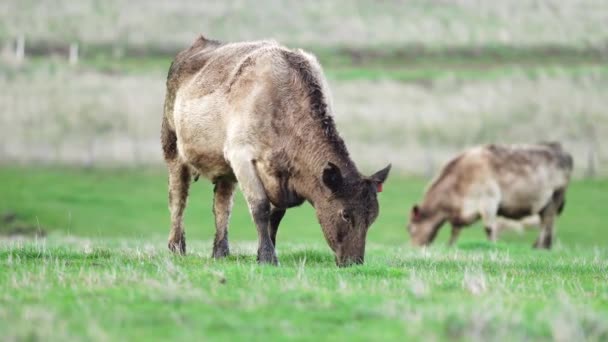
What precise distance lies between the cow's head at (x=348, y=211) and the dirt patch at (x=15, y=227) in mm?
19465

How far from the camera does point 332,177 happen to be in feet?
34.4

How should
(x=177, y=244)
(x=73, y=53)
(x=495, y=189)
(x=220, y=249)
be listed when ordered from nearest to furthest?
(x=220, y=249) → (x=177, y=244) → (x=495, y=189) → (x=73, y=53)

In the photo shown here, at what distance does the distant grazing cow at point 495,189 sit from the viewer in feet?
80.4

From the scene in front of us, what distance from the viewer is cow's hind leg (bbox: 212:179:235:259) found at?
12.7 m

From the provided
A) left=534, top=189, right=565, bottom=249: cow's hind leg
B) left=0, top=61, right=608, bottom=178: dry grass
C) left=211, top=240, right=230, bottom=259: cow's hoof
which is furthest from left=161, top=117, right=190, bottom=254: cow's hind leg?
left=0, top=61, right=608, bottom=178: dry grass

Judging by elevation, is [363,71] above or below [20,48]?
above

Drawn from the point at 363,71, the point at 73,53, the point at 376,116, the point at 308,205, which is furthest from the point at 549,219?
the point at 73,53

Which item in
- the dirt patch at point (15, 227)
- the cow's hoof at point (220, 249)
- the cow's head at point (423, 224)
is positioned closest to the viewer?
the cow's hoof at point (220, 249)

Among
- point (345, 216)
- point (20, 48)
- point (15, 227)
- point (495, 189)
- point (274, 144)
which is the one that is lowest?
point (15, 227)

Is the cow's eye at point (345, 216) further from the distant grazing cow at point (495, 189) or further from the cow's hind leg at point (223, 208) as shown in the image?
the distant grazing cow at point (495, 189)

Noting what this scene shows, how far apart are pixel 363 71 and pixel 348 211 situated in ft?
172

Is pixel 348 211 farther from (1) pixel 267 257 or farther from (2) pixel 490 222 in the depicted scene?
(2) pixel 490 222

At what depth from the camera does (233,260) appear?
37.5ft

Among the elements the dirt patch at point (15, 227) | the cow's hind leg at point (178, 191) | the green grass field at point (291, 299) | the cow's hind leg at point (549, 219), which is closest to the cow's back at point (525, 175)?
the cow's hind leg at point (549, 219)
